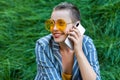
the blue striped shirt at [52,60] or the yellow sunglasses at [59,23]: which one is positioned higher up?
the yellow sunglasses at [59,23]

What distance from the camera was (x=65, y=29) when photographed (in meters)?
2.31

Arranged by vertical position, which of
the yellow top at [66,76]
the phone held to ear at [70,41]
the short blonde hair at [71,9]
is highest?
the short blonde hair at [71,9]

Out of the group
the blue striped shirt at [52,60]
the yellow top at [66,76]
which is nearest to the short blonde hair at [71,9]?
the blue striped shirt at [52,60]

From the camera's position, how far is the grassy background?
10.5ft

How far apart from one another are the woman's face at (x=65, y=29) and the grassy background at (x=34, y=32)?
90cm

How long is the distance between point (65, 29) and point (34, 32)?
1.18 m

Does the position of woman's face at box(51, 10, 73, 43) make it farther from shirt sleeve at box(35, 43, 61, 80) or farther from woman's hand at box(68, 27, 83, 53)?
shirt sleeve at box(35, 43, 61, 80)

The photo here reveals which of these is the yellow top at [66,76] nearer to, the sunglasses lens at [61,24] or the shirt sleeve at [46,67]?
the shirt sleeve at [46,67]

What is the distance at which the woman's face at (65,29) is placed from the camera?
2.29m

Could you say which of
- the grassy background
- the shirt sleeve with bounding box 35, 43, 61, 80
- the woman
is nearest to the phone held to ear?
the woman

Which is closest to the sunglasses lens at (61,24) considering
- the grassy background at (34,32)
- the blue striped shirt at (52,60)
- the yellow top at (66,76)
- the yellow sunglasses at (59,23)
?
the yellow sunglasses at (59,23)

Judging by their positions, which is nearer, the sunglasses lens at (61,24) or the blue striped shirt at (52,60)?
the sunglasses lens at (61,24)

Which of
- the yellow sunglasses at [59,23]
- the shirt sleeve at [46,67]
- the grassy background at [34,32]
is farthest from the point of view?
the grassy background at [34,32]

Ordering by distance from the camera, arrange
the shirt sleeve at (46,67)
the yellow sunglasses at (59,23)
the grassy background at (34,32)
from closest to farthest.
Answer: the yellow sunglasses at (59,23)
the shirt sleeve at (46,67)
the grassy background at (34,32)
